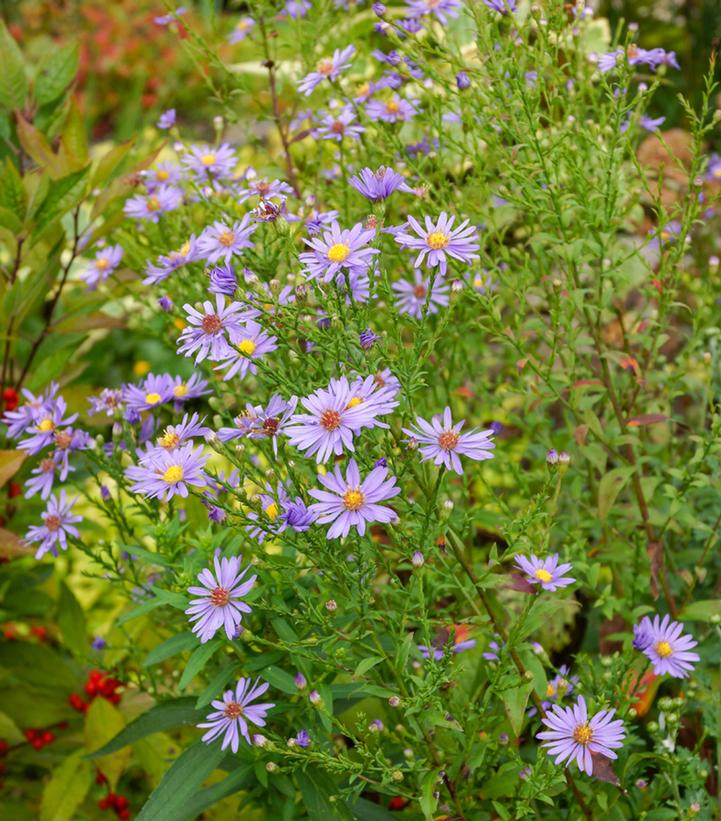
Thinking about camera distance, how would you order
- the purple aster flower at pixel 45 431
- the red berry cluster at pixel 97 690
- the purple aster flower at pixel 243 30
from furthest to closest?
the purple aster flower at pixel 243 30, the red berry cluster at pixel 97 690, the purple aster flower at pixel 45 431

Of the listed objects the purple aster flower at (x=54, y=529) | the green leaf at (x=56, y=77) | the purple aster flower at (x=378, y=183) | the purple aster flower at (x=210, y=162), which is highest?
the green leaf at (x=56, y=77)

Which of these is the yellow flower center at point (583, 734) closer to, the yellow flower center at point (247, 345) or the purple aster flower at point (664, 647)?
the purple aster flower at point (664, 647)

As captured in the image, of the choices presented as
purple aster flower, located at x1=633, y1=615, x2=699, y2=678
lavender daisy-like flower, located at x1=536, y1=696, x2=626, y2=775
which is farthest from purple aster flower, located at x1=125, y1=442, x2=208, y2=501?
purple aster flower, located at x1=633, y1=615, x2=699, y2=678

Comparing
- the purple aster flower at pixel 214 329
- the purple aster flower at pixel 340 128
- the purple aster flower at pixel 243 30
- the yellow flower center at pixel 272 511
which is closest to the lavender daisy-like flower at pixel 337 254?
the purple aster flower at pixel 214 329

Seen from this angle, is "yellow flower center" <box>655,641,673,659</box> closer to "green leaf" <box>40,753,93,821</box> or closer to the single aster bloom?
the single aster bloom

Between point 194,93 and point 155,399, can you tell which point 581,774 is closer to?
point 155,399
